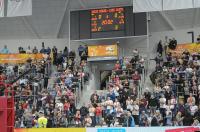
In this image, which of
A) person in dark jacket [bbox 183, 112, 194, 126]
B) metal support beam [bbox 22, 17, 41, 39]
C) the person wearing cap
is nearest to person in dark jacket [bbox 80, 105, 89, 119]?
the person wearing cap

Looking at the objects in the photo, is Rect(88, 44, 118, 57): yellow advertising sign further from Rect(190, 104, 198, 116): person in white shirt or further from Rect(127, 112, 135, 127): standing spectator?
Rect(190, 104, 198, 116): person in white shirt

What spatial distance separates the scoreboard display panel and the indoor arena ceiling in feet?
4.39

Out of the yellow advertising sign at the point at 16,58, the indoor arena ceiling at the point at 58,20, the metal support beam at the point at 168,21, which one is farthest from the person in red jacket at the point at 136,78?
the yellow advertising sign at the point at 16,58

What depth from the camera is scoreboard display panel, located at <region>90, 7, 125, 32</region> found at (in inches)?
1299

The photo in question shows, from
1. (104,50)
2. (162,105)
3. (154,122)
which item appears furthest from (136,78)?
(154,122)

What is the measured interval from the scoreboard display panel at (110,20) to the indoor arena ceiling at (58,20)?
134cm

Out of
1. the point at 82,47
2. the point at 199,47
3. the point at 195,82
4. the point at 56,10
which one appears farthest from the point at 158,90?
the point at 56,10

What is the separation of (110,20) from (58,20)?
589 centimetres

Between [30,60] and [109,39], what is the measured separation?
5.95m

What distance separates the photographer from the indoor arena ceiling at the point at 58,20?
1369 inches

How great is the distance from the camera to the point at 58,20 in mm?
37406

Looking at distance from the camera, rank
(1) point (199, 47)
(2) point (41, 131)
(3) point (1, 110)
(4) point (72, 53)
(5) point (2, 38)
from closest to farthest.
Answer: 1. (3) point (1, 110)
2. (2) point (41, 131)
3. (1) point (199, 47)
4. (4) point (72, 53)
5. (5) point (2, 38)

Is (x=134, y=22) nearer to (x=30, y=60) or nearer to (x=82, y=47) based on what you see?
(x=82, y=47)

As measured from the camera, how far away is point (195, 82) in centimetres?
2730
